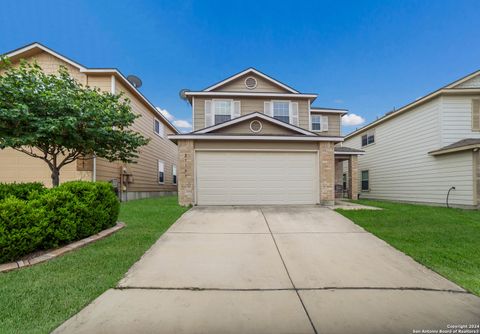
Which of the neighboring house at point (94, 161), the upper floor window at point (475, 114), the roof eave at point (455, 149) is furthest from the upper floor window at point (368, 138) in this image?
the neighboring house at point (94, 161)

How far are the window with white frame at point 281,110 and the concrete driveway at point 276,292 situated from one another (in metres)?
9.35

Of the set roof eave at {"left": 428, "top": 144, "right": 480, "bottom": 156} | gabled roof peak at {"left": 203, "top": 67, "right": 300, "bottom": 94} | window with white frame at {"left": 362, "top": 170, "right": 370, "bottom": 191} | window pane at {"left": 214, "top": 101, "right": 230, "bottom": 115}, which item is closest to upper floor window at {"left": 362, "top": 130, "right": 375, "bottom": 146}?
window with white frame at {"left": 362, "top": 170, "right": 370, "bottom": 191}

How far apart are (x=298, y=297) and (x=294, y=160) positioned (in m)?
7.12

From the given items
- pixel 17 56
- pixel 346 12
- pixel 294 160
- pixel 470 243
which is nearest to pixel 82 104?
pixel 17 56

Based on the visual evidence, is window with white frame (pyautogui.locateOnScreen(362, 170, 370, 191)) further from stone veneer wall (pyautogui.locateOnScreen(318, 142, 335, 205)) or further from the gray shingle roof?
stone veneer wall (pyautogui.locateOnScreen(318, 142, 335, 205))

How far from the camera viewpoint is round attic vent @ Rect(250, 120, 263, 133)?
9984mm

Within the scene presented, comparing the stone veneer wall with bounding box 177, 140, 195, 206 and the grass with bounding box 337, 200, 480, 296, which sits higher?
the stone veneer wall with bounding box 177, 140, 195, 206

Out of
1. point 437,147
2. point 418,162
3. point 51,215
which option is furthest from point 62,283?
point 418,162

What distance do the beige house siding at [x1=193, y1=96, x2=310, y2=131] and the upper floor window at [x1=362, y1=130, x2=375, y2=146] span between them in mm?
A: 5564

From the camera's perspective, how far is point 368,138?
1593 centimetres

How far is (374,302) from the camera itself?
8.61 feet

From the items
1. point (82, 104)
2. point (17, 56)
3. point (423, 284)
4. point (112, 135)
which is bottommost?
point (423, 284)

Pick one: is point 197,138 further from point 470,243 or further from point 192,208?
point 470,243

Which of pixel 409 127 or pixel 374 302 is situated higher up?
pixel 409 127
